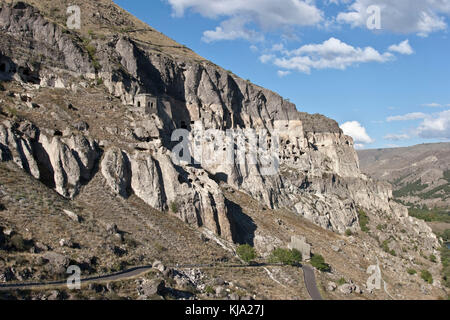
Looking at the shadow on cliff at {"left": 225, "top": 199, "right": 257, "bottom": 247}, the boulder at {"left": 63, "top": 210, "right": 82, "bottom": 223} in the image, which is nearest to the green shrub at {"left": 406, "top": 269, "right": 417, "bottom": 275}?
the shadow on cliff at {"left": 225, "top": 199, "right": 257, "bottom": 247}

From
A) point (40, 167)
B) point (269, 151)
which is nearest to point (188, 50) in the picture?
point (269, 151)

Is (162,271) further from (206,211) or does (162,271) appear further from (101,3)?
(101,3)

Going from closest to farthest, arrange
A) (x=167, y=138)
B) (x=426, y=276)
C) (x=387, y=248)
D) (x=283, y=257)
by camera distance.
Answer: (x=283, y=257), (x=167, y=138), (x=426, y=276), (x=387, y=248)

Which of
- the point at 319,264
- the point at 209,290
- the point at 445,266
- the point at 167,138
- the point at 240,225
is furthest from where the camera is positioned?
the point at 445,266

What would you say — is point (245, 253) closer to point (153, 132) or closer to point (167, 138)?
point (153, 132)

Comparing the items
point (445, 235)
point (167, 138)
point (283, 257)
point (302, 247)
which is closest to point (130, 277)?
point (283, 257)

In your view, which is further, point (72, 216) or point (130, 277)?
point (72, 216)

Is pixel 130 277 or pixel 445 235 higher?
pixel 130 277

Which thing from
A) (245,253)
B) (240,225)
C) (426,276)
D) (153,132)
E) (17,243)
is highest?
(153,132)
